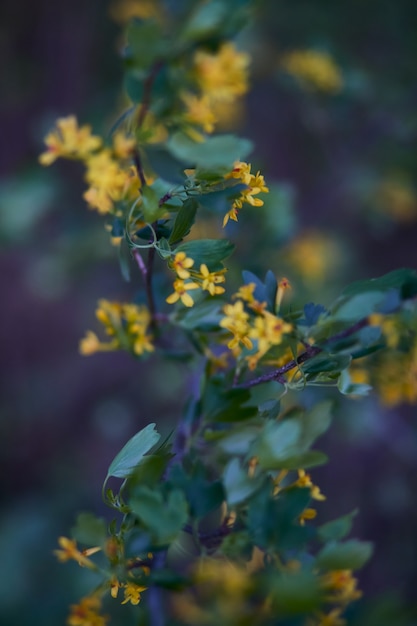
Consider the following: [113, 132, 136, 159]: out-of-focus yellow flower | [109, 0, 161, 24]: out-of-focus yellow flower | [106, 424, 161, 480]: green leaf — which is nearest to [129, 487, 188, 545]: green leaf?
[106, 424, 161, 480]: green leaf

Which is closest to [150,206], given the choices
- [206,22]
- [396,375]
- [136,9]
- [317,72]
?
[206,22]

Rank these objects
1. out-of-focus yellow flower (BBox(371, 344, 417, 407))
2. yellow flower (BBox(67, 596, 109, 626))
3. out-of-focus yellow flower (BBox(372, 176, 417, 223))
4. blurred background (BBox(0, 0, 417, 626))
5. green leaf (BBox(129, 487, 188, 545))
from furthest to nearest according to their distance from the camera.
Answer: out-of-focus yellow flower (BBox(372, 176, 417, 223)) < blurred background (BBox(0, 0, 417, 626)) < out-of-focus yellow flower (BBox(371, 344, 417, 407)) < yellow flower (BBox(67, 596, 109, 626)) < green leaf (BBox(129, 487, 188, 545))

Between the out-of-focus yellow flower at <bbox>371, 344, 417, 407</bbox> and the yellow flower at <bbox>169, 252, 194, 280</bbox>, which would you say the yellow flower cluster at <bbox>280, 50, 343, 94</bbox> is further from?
the yellow flower at <bbox>169, 252, 194, 280</bbox>

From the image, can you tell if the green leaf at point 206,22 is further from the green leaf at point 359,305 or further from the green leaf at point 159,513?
the green leaf at point 159,513

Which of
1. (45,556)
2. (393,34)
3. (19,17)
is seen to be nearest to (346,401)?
(45,556)

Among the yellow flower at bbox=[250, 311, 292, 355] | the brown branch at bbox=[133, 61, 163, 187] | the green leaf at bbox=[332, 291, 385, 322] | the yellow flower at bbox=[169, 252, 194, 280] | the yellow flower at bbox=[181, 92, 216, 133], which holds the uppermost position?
the brown branch at bbox=[133, 61, 163, 187]

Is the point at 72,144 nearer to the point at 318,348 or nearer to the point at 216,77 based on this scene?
the point at 216,77

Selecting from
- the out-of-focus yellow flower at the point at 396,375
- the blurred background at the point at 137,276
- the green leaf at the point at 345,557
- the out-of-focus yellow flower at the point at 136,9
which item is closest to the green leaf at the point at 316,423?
the green leaf at the point at 345,557
